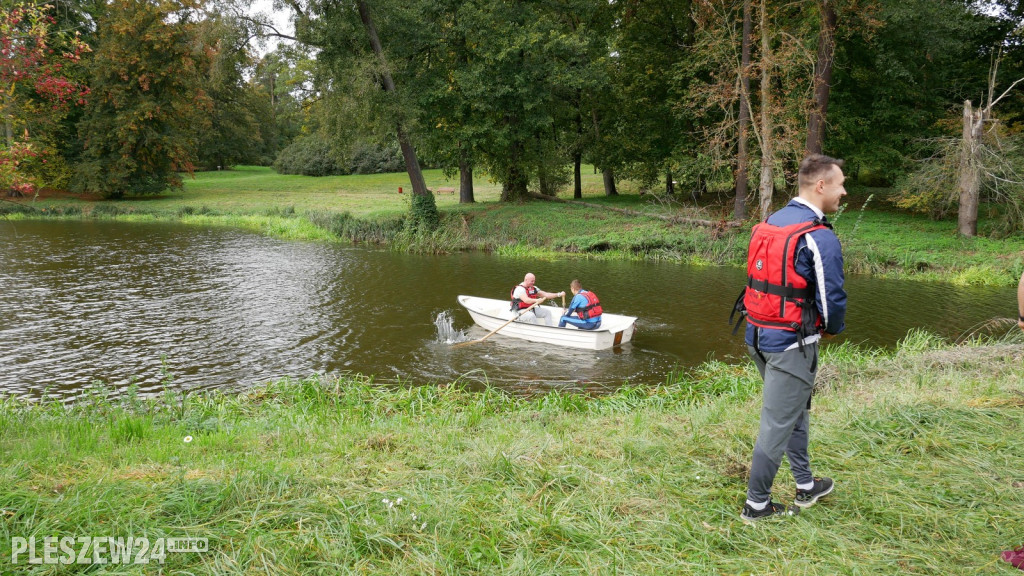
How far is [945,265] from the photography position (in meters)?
16.5

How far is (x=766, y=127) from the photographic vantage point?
19.3 meters

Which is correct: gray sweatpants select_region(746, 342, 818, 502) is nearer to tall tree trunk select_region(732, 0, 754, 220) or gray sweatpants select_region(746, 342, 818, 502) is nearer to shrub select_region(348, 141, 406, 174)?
tall tree trunk select_region(732, 0, 754, 220)

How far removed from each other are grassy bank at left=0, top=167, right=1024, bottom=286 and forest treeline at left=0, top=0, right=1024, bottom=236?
1.28 metres

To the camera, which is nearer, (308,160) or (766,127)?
(766,127)

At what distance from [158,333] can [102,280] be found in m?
6.31

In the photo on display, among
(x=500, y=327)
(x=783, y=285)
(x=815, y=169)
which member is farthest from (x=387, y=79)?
Answer: (x=783, y=285)

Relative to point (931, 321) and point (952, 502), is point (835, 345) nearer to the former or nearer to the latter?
point (931, 321)

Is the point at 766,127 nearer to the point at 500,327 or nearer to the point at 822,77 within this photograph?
the point at 822,77

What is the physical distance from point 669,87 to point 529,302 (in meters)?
17.8

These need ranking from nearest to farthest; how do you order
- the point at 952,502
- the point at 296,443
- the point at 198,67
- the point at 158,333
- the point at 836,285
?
the point at 836,285 < the point at 952,502 < the point at 296,443 < the point at 158,333 < the point at 198,67

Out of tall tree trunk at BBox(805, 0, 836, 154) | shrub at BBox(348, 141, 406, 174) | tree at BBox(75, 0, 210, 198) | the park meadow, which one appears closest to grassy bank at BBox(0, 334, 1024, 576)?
the park meadow

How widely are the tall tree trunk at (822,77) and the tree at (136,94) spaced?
29.1 m

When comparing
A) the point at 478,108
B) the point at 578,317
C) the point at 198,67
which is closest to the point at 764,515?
the point at 578,317

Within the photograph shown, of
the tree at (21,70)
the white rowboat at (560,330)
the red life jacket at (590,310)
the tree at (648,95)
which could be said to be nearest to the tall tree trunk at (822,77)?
the tree at (648,95)
